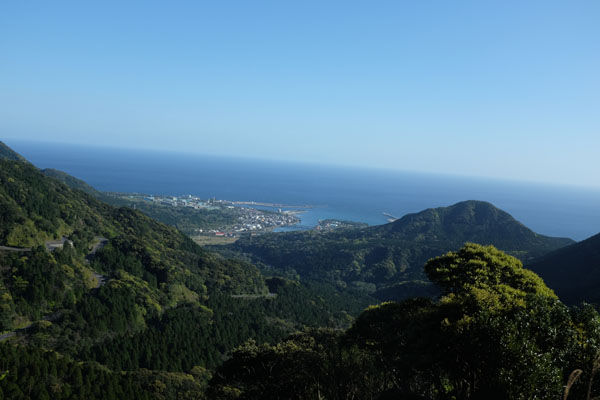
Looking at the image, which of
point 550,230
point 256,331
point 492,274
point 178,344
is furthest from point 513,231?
point 492,274

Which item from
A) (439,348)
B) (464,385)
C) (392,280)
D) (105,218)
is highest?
(439,348)

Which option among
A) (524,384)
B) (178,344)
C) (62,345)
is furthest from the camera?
(178,344)

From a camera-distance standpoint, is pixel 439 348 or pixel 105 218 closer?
pixel 439 348

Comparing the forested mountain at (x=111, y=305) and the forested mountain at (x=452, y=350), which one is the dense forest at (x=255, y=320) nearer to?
the forested mountain at (x=452, y=350)

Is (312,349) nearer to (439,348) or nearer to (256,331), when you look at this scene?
(439,348)

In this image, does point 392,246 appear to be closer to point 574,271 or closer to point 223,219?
point 574,271

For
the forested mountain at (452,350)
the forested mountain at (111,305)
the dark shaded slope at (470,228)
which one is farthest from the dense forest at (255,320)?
the dark shaded slope at (470,228)
